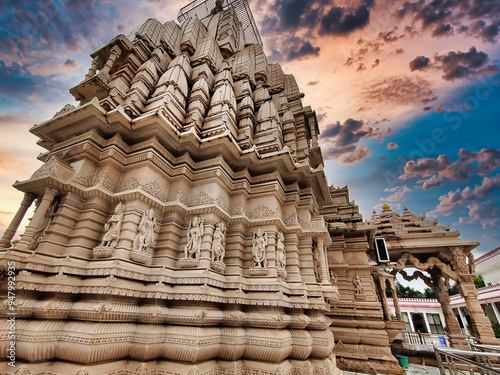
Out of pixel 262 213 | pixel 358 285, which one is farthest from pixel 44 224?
pixel 358 285

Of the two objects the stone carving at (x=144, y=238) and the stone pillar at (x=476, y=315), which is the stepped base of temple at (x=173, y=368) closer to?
the stone carving at (x=144, y=238)

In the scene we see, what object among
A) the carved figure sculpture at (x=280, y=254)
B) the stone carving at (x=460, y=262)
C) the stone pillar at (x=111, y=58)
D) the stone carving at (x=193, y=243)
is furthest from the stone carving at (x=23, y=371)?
the stone carving at (x=460, y=262)

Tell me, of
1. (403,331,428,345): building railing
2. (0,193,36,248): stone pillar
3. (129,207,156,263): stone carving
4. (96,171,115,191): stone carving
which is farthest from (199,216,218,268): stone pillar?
(403,331,428,345): building railing

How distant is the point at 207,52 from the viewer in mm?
10586

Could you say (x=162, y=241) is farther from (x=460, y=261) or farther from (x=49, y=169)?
(x=460, y=261)

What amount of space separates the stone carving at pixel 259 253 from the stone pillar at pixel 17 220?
238 inches

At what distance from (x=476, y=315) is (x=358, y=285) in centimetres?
668

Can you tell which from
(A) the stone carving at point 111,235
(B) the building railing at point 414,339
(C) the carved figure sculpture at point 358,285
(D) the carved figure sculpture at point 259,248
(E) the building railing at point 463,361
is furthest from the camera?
(B) the building railing at point 414,339

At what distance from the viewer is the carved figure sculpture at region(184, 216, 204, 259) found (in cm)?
596

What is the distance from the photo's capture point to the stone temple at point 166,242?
439cm

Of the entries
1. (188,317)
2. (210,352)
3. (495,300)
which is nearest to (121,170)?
(188,317)

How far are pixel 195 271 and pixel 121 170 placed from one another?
3601mm

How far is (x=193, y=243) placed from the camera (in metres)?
6.03

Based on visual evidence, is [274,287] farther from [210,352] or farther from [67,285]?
[67,285]
